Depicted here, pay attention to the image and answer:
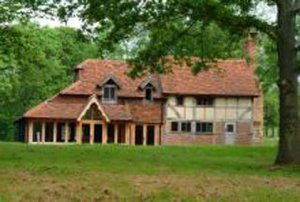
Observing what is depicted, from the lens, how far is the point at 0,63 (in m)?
72.6

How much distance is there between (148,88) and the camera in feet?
226

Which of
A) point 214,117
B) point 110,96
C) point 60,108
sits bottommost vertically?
point 214,117

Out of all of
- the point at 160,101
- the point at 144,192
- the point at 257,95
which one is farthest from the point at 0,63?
the point at 144,192

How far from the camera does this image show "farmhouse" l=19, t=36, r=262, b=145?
67125mm

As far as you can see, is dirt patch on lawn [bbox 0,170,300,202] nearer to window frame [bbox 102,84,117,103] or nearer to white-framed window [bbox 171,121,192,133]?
white-framed window [bbox 171,121,192,133]

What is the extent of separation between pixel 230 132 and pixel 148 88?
27.6 ft

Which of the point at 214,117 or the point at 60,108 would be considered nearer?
the point at 60,108

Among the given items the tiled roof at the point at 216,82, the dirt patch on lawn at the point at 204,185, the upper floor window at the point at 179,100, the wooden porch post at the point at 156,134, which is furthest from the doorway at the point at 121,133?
the dirt patch on lawn at the point at 204,185

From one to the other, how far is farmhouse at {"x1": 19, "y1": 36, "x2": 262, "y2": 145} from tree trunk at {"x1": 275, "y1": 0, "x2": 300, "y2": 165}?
128ft

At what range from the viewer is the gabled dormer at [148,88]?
2685 inches

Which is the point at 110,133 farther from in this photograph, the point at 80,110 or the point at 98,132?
the point at 80,110

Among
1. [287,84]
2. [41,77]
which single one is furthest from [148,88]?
[287,84]

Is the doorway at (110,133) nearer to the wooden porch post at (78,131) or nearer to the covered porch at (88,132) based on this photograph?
the covered porch at (88,132)

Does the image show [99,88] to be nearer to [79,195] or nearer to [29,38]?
[29,38]
